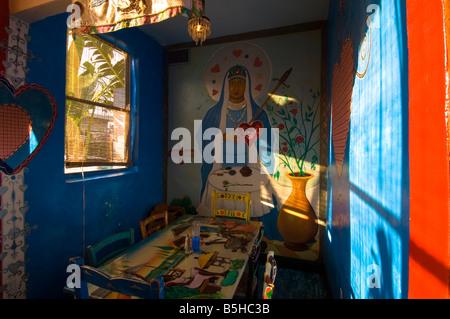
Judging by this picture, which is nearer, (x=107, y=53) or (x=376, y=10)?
(x=376, y=10)

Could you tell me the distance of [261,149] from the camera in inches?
123

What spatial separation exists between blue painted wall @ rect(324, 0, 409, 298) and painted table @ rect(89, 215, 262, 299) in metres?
0.70

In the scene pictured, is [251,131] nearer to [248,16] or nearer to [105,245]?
[248,16]

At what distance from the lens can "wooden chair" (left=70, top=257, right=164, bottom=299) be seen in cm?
83

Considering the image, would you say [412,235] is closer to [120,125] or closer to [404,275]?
[404,275]

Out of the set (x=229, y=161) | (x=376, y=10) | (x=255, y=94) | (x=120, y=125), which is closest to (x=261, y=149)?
(x=229, y=161)

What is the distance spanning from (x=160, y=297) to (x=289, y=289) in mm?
2078

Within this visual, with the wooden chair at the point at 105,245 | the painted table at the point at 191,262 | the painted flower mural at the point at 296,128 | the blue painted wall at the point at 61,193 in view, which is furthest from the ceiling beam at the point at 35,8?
the painted flower mural at the point at 296,128

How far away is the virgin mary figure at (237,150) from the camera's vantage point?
10.2ft

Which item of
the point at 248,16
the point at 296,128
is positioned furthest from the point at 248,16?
the point at 296,128

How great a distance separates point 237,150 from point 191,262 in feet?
6.61

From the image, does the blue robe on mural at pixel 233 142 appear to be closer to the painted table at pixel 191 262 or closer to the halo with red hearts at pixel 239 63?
the halo with red hearts at pixel 239 63

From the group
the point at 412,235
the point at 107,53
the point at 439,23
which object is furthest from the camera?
the point at 107,53

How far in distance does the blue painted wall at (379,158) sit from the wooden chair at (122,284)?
0.87 metres
